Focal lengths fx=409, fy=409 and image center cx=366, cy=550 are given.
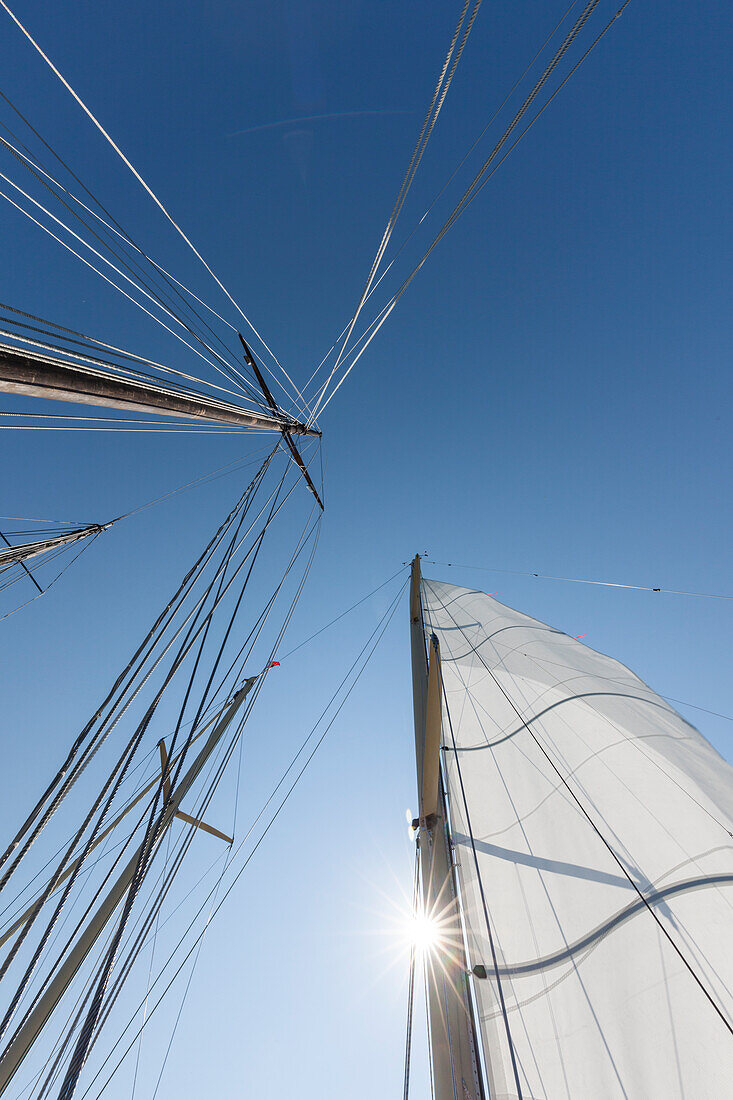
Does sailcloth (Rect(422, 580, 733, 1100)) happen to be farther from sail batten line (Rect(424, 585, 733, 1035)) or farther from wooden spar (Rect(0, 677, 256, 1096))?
wooden spar (Rect(0, 677, 256, 1096))

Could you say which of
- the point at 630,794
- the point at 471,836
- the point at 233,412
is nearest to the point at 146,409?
the point at 233,412

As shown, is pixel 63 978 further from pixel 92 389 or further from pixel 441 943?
pixel 92 389

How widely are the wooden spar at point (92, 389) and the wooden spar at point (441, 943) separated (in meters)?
2.77

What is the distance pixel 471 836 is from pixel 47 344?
12.7 feet

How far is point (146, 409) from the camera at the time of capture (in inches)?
115

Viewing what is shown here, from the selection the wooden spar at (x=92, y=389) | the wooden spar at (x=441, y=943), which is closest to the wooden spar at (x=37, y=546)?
the wooden spar at (x=92, y=389)

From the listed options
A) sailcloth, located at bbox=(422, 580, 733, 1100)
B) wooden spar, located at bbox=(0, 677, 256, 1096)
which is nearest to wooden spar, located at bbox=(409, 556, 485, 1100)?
sailcloth, located at bbox=(422, 580, 733, 1100)

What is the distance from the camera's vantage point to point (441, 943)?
97.0 inches

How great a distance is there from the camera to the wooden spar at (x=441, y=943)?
197cm

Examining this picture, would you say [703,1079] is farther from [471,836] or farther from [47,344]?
[47,344]

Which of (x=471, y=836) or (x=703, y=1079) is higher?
(x=471, y=836)

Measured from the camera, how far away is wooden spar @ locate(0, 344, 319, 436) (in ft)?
6.09

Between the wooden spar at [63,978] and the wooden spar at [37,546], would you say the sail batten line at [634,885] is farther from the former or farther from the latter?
the wooden spar at [37,546]

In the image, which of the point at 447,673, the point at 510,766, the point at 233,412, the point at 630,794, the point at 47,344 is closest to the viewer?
the point at 47,344
